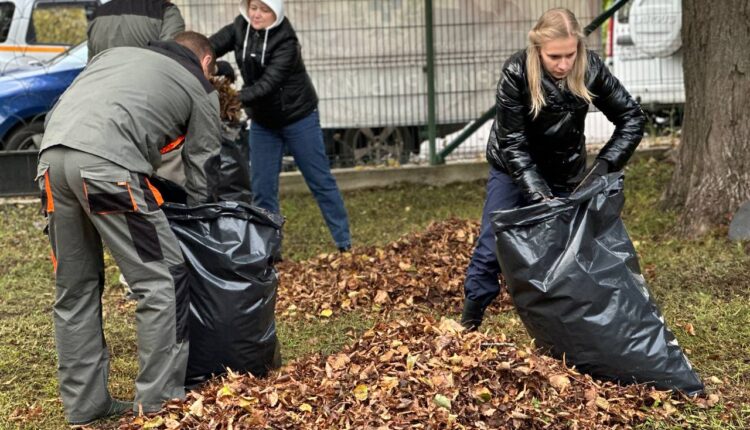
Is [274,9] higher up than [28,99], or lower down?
higher up

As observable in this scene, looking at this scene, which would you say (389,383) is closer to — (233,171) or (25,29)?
(233,171)

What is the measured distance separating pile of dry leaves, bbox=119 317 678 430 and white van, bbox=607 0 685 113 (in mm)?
6580

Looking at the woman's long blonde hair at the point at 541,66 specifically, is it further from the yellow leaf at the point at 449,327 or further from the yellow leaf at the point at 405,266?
the yellow leaf at the point at 405,266

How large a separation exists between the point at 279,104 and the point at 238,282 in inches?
111

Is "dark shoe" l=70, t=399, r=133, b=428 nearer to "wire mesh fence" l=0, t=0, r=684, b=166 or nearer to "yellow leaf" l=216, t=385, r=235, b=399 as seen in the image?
"yellow leaf" l=216, t=385, r=235, b=399

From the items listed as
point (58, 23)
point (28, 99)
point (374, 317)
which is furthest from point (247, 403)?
point (58, 23)

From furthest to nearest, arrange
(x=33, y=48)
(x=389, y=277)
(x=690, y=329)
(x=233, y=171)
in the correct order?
(x=33, y=48)
(x=233, y=171)
(x=389, y=277)
(x=690, y=329)

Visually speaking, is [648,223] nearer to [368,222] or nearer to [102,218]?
[368,222]

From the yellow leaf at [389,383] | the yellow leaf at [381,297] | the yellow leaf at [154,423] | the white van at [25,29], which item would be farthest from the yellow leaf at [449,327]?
the white van at [25,29]

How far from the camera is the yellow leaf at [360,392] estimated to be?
12.9ft

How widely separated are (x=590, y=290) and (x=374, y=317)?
6.62ft

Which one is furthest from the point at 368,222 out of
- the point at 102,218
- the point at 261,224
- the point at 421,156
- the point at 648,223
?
the point at 102,218

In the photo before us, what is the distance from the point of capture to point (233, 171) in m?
6.75

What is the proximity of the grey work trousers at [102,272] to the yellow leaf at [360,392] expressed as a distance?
767mm
